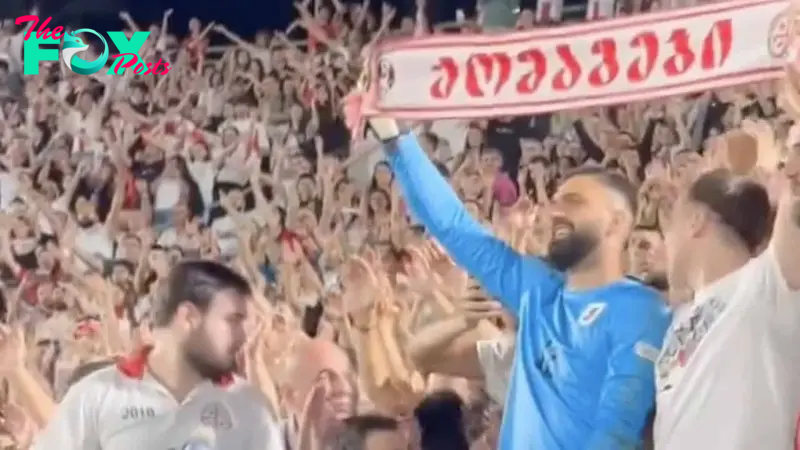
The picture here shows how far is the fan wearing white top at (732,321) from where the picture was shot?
143 cm

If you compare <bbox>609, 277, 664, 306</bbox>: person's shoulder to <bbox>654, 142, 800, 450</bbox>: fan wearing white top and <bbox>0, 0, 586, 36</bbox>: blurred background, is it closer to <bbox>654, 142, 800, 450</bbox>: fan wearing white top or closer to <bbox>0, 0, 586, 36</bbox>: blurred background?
<bbox>654, 142, 800, 450</bbox>: fan wearing white top

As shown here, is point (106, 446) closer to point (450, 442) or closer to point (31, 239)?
point (31, 239)

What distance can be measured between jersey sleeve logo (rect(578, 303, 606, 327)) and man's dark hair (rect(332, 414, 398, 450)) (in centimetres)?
31

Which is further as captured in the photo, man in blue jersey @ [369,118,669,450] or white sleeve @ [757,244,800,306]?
man in blue jersey @ [369,118,669,450]

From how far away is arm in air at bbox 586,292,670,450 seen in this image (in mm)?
1514

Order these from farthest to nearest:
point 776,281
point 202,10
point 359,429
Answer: point 202,10 → point 359,429 → point 776,281

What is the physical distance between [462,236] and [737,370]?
1.40ft

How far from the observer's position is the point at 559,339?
1574mm

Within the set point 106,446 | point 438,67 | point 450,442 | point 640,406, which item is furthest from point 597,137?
point 106,446

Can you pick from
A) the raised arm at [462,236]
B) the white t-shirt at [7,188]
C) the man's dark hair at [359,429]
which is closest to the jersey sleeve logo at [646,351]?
the raised arm at [462,236]

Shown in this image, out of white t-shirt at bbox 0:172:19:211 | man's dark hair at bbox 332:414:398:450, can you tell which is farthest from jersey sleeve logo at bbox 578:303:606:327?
white t-shirt at bbox 0:172:19:211

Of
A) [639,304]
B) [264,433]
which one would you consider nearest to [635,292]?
[639,304]

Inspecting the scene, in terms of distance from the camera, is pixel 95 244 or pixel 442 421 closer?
pixel 442 421

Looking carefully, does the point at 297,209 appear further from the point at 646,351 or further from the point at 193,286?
the point at 646,351
